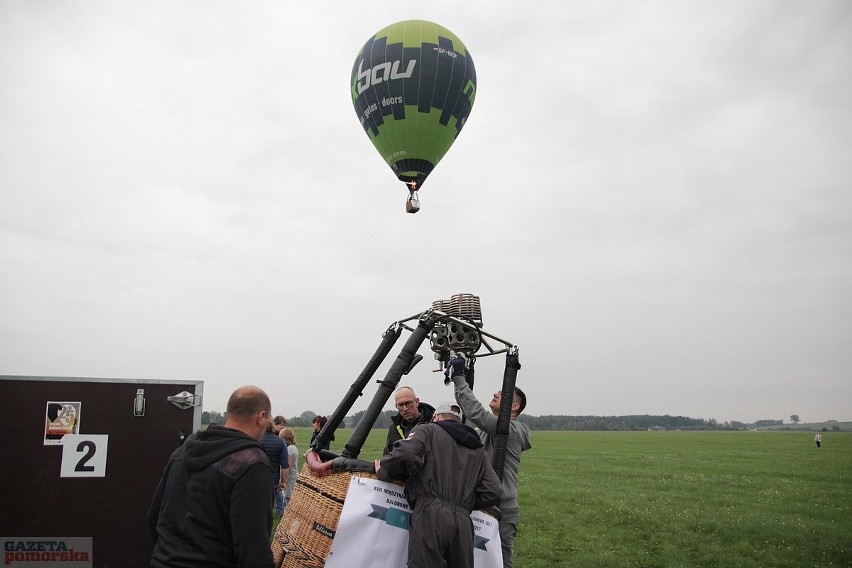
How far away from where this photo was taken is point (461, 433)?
167 inches

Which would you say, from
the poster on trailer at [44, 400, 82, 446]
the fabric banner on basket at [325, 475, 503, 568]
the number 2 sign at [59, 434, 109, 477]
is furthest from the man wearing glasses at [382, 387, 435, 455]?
the poster on trailer at [44, 400, 82, 446]

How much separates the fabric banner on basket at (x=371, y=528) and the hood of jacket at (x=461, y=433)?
0.46 meters

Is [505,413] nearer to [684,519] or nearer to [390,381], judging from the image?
[390,381]

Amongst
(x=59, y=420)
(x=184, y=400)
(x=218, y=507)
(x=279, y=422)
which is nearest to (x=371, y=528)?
(x=218, y=507)

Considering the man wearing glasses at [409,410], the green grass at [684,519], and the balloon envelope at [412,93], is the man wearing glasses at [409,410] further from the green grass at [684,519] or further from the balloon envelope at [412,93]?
the balloon envelope at [412,93]

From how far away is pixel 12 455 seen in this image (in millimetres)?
5277

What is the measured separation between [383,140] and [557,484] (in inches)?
545

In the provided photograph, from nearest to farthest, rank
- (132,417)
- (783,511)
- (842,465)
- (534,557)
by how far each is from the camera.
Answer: (132,417) → (534,557) → (783,511) → (842,465)

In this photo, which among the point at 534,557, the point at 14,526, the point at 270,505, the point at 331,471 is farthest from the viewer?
the point at 534,557

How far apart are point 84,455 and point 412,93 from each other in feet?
25.3

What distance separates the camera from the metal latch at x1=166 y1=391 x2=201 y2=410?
18.3 feet

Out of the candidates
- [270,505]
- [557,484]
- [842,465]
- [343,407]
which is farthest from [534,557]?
[842,465]

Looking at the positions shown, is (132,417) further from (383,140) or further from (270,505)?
(383,140)

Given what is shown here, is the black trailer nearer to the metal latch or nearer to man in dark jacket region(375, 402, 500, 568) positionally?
the metal latch
